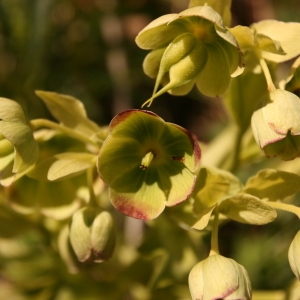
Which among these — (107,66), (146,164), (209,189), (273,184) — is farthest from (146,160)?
(107,66)

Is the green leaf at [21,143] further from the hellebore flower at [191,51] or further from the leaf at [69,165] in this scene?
the hellebore flower at [191,51]

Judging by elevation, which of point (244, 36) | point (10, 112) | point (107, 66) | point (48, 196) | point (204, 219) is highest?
point (244, 36)

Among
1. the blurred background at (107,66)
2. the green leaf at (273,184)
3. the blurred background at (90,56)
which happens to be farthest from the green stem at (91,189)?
the blurred background at (90,56)

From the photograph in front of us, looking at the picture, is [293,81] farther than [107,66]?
No

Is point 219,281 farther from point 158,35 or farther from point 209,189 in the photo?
point 158,35

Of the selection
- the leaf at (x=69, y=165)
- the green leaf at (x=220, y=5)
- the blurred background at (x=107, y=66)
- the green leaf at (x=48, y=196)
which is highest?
the green leaf at (x=220, y=5)

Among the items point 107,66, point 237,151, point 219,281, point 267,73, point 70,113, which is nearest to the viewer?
point 219,281

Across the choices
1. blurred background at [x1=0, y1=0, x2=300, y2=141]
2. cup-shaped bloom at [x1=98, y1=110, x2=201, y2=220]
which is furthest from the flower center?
blurred background at [x1=0, y1=0, x2=300, y2=141]

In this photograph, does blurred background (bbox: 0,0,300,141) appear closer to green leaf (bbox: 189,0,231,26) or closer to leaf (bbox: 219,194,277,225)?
green leaf (bbox: 189,0,231,26)
